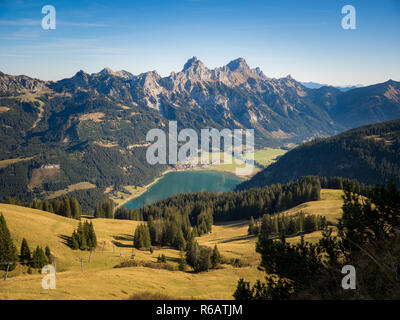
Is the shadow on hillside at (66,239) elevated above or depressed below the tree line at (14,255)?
below

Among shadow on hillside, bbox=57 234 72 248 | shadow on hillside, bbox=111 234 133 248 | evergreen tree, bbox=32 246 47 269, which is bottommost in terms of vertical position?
shadow on hillside, bbox=111 234 133 248

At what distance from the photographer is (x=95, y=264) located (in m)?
54.2

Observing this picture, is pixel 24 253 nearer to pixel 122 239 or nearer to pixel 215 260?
pixel 215 260

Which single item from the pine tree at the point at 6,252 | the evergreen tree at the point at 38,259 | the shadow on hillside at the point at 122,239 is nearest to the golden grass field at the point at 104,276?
the shadow on hillside at the point at 122,239

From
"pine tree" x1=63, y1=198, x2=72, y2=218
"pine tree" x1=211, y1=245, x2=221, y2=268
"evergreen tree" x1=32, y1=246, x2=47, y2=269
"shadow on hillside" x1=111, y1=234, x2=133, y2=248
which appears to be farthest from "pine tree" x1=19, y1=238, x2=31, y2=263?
"pine tree" x1=63, y1=198, x2=72, y2=218

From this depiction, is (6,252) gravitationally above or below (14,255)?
above

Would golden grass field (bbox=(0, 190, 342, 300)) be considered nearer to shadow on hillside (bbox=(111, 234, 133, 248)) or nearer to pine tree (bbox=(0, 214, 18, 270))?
shadow on hillside (bbox=(111, 234, 133, 248))

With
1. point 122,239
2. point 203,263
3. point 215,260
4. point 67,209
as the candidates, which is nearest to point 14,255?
point 203,263

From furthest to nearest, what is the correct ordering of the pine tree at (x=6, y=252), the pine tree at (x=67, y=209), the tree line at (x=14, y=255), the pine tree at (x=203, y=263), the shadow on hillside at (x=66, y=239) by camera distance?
the pine tree at (x=67, y=209), the shadow on hillside at (x=66, y=239), the pine tree at (x=203, y=263), the tree line at (x=14, y=255), the pine tree at (x=6, y=252)

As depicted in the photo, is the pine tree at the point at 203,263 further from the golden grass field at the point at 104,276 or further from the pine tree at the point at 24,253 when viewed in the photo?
the pine tree at the point at 24,253
